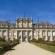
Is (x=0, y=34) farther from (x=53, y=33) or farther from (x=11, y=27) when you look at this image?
(x=53, y=33)

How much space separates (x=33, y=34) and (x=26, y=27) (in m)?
4.52

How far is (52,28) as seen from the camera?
92250 millimetres

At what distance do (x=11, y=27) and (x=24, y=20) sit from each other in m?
8.51

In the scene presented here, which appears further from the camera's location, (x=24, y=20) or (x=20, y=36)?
(x=24, y=20)

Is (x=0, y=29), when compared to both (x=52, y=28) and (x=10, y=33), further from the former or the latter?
(x=52, y=28)

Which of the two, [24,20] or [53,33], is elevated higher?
[24,20]

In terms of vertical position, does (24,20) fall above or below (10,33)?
above

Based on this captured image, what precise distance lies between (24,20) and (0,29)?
1244 centimetres

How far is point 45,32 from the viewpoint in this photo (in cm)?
9175

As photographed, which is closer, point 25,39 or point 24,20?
point 25,39

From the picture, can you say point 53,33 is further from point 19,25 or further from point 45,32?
point 19,25

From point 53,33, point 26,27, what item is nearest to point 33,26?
point 26,27

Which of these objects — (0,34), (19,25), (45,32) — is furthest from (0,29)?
(45,32)

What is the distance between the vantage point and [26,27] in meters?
93.2
